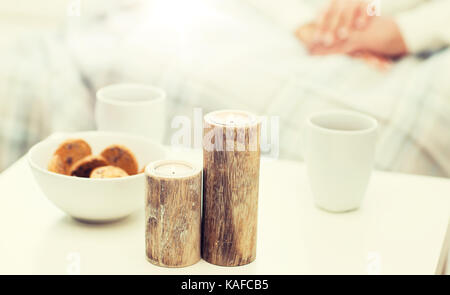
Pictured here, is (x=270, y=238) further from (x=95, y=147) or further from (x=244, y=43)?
(x=244, y=43)

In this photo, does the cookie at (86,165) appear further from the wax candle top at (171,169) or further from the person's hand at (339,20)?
the person's hand at (339,20)

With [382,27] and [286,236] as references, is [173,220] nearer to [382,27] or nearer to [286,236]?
[286,236]

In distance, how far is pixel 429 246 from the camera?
870mm

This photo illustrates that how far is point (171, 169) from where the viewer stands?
2.53 ft

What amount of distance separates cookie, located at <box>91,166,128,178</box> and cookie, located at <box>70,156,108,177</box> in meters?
0.01

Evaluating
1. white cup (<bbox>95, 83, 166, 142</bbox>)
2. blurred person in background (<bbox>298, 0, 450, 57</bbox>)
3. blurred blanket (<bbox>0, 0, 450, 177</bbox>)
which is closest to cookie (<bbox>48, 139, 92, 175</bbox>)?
white cup (<bbox>95, 83, 166, 142</bbox>)

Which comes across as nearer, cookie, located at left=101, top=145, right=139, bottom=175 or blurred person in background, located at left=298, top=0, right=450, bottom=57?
cookie, located at left=101, top=145, right=139, bottom=175

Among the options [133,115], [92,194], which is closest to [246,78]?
[133,115]

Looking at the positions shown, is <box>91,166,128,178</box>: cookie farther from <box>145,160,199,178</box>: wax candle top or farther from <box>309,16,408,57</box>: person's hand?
<box>309,16,408,57</box>: person's hand

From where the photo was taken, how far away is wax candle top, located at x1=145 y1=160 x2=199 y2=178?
2.46 ft

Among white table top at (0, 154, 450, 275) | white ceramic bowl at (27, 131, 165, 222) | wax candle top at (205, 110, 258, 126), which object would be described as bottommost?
white table top at (0, 154, 450, 275)

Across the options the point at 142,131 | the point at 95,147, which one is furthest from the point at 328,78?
the point at 95,147

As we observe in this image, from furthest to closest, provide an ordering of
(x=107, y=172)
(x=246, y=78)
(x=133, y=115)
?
(x=246, y=78) → (x=133, y=115) → (x=107, y=172)

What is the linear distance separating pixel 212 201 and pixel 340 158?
226mm
